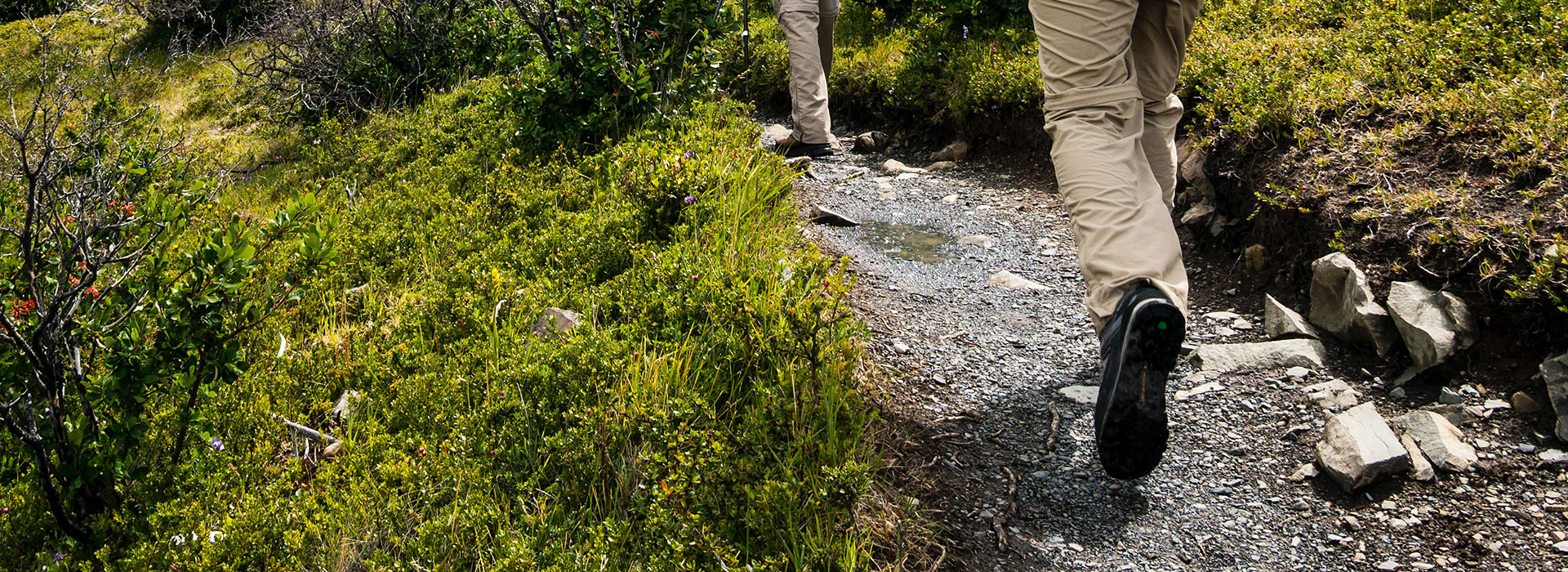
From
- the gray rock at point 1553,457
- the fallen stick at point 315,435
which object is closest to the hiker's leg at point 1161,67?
the gray rock at point 1553,457

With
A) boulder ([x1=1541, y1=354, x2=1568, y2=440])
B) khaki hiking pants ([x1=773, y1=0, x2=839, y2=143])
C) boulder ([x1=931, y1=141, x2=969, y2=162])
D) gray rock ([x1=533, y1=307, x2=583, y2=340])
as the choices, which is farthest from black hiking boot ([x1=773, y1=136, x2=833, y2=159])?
boulder ([x1=1541, y1=354, x2=1568, y2=440])

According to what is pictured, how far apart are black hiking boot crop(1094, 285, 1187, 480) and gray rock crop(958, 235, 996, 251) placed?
2.17 meters

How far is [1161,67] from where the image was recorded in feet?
9.84

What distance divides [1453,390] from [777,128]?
16.7 feet

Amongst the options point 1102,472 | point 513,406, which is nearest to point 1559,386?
point 1102,472

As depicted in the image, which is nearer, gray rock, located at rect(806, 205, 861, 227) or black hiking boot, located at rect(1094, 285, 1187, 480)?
black hiking boot, located at rect(1094, 285, 1187, 480)

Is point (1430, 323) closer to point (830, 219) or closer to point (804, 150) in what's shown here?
point (830, 219)

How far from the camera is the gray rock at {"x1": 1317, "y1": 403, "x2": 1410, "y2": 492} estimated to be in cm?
253

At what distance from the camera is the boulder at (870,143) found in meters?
6.52

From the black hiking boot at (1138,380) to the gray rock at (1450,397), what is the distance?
1.06 m

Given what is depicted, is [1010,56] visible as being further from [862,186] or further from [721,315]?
[721,315]

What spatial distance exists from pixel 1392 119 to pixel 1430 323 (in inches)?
48.9

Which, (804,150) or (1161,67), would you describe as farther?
(804,150)

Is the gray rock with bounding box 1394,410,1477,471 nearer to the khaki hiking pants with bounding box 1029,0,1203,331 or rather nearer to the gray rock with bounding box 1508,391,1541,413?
the gray rock with bounding box 1508,391,1541,413
